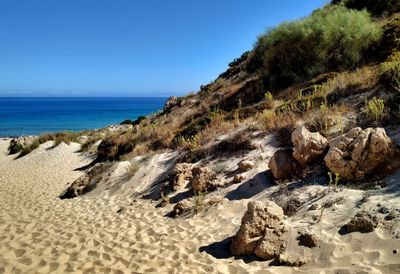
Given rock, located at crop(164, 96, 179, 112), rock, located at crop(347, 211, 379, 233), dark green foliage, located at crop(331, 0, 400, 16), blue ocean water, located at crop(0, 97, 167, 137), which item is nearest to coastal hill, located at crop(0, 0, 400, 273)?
rock, located at crop(347, 211, 379, 233)

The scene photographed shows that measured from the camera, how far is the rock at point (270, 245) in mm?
5488

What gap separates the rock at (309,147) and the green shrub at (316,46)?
8302 mm

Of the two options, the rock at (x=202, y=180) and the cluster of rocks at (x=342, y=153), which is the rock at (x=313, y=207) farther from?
the rock at (x=202, y=180)

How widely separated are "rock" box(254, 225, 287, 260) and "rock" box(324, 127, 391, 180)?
188 centimetres

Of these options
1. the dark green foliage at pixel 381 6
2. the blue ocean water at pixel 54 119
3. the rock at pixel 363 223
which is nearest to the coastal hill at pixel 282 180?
the rock at pixel 363 223

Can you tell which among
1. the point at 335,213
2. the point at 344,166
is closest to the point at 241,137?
the point at 344,166

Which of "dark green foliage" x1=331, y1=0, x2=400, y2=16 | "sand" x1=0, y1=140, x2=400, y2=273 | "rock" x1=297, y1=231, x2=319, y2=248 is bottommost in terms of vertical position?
"sand" x1=0, y1=140, x2=400, y2=273

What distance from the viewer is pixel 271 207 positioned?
617 centimetres

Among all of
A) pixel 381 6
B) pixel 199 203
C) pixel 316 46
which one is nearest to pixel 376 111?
pixel 199 203

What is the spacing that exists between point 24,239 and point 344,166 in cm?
615

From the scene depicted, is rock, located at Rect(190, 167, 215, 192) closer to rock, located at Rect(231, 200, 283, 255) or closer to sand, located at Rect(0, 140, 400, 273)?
sand, located at Rect(0, 140, 400, 273)

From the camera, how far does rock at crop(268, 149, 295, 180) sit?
7.85 meters

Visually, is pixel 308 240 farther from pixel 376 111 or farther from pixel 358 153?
pixel 376 111

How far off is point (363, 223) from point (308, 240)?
769 millimetres
